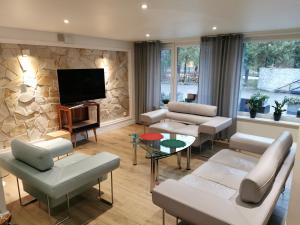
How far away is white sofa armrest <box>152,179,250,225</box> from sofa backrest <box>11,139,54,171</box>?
3.68ft

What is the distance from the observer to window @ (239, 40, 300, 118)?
4188 millimetres

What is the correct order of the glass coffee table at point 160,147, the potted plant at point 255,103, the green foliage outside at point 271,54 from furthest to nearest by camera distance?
1. the potted plant at point 255,103
2. the green foliage outside at point 271,54
3. the glass coffee table at point 160,147

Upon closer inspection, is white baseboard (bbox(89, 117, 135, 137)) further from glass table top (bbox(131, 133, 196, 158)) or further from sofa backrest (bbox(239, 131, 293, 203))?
sofa backrest (bbox(239, 131, 293, 203))

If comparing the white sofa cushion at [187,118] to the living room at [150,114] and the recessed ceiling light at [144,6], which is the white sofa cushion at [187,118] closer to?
the living room at [150,114]

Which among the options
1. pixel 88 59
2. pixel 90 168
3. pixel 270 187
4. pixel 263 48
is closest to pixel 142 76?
pixel 88 59

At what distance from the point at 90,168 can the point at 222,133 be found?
3.37m

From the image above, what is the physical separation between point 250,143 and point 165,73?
3.23 metres

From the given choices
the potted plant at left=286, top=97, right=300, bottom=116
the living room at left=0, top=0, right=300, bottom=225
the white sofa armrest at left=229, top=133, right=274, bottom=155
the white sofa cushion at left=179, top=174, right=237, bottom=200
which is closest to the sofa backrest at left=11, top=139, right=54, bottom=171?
the living room at left=0, top=0, right=300, bottom=225

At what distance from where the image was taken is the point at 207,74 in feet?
16.2

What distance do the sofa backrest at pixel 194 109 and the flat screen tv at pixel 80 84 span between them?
66.8 inches

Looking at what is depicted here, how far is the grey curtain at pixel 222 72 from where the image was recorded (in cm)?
450

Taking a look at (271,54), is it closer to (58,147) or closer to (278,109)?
(278,109)

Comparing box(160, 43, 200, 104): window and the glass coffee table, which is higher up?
box(160, 43, 200, 104): window

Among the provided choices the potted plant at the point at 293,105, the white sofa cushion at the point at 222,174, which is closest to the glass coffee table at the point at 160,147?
the white sofa cushion at the point at 222,174
